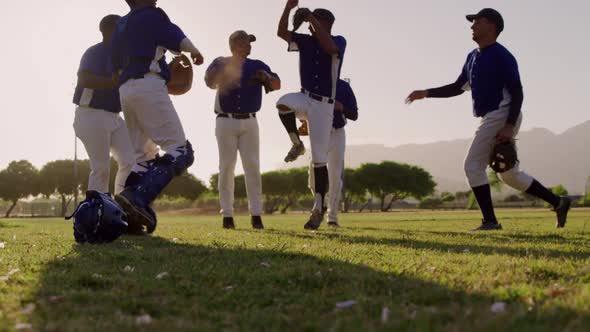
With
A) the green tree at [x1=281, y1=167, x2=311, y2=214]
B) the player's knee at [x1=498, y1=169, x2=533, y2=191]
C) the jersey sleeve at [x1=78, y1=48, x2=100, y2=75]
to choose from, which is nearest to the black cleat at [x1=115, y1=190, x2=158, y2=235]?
the jersey sleeve at [x1=78, y1=48, x2=100, y2=75]

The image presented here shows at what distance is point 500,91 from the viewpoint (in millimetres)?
7457

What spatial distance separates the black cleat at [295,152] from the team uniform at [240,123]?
920 millimetres

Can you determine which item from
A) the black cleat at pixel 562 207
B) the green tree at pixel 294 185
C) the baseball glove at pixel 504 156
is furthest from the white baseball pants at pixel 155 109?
the green tree at pixel 294 185

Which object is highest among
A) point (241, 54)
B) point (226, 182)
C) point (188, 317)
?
point (241, 54)

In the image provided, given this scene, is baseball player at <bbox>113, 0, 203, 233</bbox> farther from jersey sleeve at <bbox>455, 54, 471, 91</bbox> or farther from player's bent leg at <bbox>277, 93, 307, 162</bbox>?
jersey sleeve at <bbox>455, 54, 471, 91</bbox>

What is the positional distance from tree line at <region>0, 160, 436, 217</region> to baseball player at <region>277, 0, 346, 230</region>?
6352cm

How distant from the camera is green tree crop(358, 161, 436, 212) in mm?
84875

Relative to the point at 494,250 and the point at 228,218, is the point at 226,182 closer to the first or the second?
the point at 228,218

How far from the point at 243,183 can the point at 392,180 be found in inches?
872

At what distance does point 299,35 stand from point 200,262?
17.1 feet

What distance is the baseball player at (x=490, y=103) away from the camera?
7.32 m

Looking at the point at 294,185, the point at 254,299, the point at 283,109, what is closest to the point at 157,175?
the point at 254,299

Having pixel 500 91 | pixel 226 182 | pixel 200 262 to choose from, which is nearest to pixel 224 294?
pixel 200 262

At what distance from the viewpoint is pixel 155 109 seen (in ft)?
18.8
